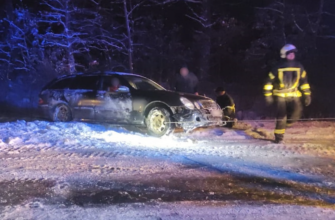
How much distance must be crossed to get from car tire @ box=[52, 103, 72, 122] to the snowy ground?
4.65 feet

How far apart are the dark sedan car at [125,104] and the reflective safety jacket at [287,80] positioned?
5.29 feet

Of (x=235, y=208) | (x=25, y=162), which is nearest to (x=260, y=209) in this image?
(x=235, y=208)

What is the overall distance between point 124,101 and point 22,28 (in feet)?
60.9

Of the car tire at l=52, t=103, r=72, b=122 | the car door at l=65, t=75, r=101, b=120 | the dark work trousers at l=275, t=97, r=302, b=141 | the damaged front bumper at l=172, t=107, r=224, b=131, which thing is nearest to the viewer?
the dark work trousers at l=275, t=97, r=302, b=141

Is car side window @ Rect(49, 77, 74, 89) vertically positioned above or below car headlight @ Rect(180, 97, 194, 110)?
above

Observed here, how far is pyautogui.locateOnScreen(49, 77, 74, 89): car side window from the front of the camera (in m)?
11.2

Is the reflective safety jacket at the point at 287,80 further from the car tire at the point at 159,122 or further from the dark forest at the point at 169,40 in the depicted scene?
the dark forest at the point at 169,40

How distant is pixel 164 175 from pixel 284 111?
12.4 feet

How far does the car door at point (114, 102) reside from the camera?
9719 mm

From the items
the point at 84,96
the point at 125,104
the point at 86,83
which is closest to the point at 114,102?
the point at 125,104

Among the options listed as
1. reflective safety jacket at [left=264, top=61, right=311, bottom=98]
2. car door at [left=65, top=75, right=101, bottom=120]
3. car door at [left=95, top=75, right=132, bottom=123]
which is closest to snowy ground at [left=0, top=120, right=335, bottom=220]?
car door at [left=95, top=75, right=132, bottom=123]

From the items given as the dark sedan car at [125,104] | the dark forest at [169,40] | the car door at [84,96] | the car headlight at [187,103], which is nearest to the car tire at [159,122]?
the dark sedan car at [125,104]

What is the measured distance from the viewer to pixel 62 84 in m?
11.3

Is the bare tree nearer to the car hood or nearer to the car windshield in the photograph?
the car windshield
